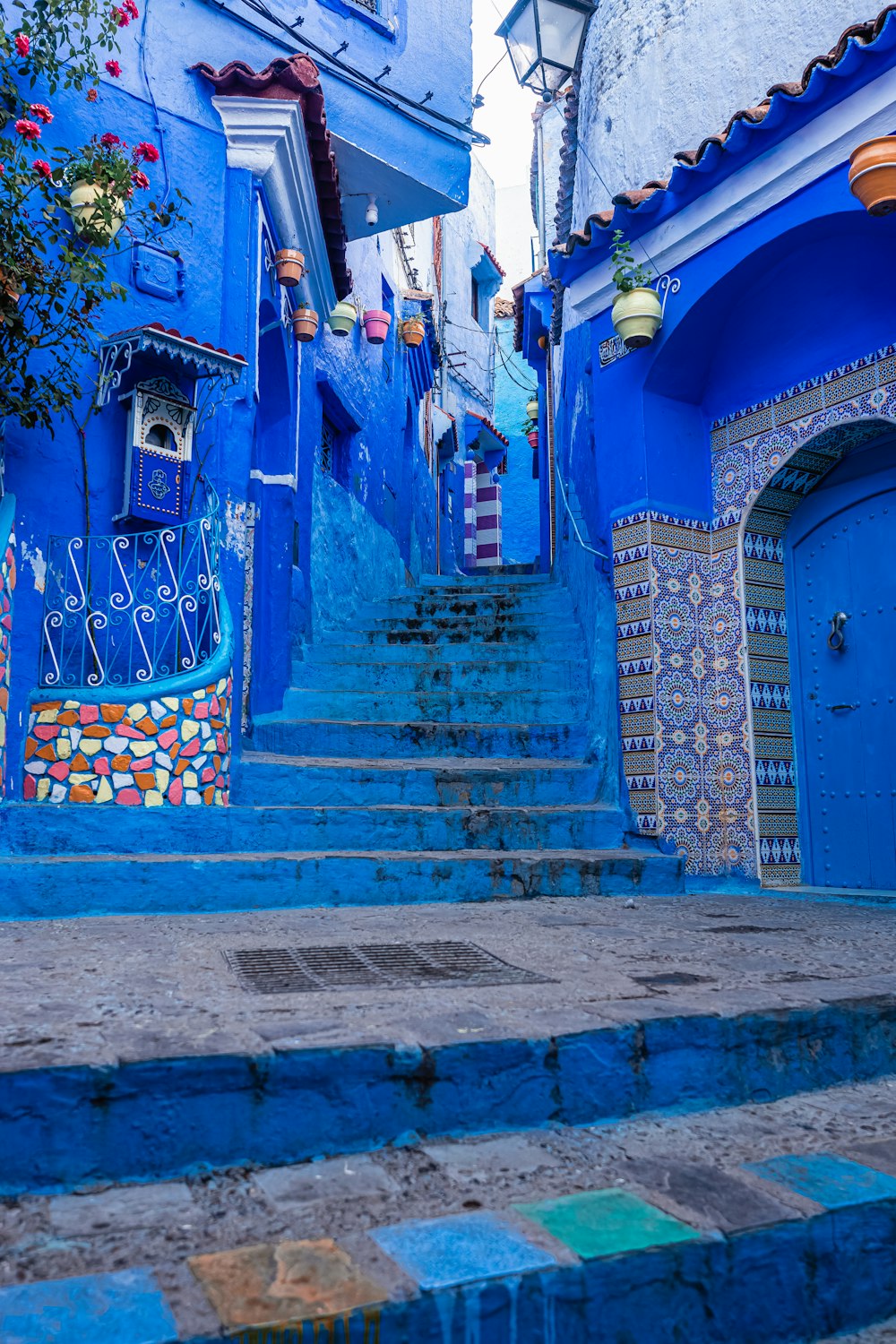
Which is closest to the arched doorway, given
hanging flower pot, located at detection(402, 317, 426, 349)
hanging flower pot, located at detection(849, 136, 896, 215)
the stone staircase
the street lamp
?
the stone staircase

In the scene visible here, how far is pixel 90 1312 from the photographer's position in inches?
51.6

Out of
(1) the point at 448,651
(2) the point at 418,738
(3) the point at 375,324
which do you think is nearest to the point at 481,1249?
(2) the point at 418,738

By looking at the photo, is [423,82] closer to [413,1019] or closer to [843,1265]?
Result: [413,1019]

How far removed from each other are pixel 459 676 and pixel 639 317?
2658 mm

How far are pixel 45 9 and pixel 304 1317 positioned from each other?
6008mm

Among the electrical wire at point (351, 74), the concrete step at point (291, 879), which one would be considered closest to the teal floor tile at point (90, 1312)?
the concrete step at point (291, 879)

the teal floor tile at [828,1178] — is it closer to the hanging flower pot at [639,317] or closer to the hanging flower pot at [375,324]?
the hanging flower pot at [639,317]

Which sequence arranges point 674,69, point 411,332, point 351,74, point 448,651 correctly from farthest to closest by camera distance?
point 411,332, point 351,74, point 448,651, point 674,69

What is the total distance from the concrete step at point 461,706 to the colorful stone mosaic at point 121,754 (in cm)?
203

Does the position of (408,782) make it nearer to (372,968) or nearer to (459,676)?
(459,676)

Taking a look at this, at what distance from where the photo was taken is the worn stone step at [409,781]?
16.0 feet

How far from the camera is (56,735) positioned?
4352mm

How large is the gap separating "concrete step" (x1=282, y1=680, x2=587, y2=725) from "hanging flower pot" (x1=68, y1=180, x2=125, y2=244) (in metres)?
3.12

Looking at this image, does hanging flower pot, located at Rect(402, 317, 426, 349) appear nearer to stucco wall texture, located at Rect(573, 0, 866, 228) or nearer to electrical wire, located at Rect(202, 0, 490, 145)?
electrical wire, located at Rect(202, 0, 490, 145)
